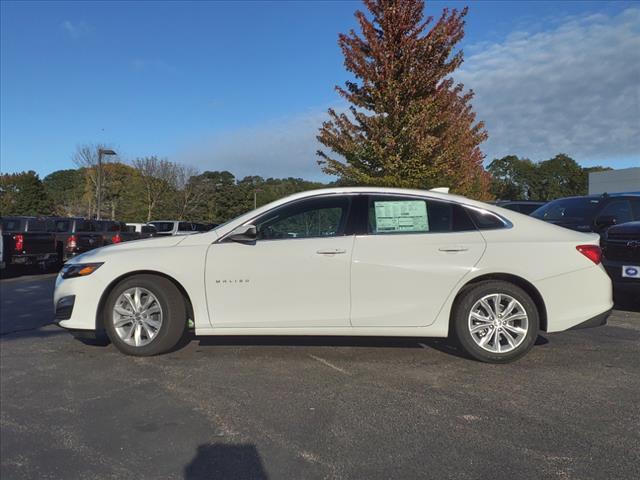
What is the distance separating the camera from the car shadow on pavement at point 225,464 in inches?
112

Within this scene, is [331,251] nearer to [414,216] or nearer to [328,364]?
[414,216]

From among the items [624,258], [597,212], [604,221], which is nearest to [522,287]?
[624,258]

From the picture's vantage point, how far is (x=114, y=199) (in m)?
47.8

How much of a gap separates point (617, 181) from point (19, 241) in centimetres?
4218

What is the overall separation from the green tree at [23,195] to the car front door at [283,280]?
228 ft

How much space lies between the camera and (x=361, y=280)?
4.68m

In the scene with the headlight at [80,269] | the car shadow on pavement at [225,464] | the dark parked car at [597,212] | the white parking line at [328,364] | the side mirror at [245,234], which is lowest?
the car shadow on pavement at [225,464]

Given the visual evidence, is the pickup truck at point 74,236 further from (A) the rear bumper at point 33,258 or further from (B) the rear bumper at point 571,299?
(B) the rear bumper at point 571,299

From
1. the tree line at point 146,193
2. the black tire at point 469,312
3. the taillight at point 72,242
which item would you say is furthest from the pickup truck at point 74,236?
the tree line at point 146,193

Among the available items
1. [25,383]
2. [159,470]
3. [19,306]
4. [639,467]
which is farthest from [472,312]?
[19,306]

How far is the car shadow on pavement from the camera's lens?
112 inches

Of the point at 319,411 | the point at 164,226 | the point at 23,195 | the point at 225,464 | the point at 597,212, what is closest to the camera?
the point at 225,464

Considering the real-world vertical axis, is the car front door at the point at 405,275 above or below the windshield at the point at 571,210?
below

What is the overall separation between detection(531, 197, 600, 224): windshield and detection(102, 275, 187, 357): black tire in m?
6.75
